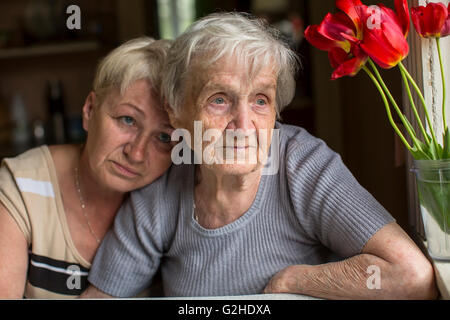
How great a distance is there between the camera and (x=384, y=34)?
847 mm

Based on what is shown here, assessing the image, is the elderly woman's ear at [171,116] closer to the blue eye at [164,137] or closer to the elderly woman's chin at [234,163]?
the blue eye at [164,137]

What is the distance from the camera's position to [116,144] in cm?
122

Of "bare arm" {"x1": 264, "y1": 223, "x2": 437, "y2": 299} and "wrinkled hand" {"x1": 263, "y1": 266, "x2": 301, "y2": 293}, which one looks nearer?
"bare arm" {"x1": 264, "y1": 223, "x2": 437, "y2": 299}

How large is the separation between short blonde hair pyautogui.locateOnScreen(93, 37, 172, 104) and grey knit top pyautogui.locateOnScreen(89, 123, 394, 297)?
236mm

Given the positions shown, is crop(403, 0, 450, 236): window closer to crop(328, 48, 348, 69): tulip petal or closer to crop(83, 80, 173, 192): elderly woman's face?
crop(328, 48, 348, 69): tulip petal

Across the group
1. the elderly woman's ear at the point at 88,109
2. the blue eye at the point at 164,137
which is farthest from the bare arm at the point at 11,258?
the blue eye at the point at 164,137

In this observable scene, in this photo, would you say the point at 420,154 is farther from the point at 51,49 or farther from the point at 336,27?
the point at 51,49

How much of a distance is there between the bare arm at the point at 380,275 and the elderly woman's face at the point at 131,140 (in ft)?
1.41

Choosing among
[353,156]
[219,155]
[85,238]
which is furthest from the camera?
[353,156]

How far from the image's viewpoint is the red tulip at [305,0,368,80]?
89 cm

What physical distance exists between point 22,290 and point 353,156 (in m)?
1.12

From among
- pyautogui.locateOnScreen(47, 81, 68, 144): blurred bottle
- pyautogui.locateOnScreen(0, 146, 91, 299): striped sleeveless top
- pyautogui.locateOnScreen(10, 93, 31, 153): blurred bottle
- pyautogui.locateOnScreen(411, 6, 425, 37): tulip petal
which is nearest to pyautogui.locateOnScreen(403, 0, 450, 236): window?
pyautogui.locateOnScreen(411, 6, 425, 37): tulip petal
